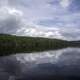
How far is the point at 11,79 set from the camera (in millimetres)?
23328

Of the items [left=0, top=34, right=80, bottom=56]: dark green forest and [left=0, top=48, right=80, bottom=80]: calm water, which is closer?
[left=0, top=48, right=80, bottom=80]: calm water

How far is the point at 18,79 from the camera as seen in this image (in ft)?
76.1

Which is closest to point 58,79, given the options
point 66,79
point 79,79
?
point 66,79

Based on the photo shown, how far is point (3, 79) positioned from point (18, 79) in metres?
1.70

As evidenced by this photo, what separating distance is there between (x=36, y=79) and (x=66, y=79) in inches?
143

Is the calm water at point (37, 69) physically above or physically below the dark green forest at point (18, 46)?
below

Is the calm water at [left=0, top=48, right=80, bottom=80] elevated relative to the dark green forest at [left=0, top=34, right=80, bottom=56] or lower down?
lower down

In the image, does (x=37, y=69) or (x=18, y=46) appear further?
(x=18, y=46)

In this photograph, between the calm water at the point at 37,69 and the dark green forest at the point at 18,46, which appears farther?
the dark green forest at the point at 18,46

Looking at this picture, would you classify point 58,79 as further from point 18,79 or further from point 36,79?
point 18,79

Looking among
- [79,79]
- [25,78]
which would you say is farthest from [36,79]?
[79,79]

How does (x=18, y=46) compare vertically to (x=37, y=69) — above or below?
above

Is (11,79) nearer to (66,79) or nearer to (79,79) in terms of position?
(66,79)

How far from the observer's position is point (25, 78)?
24.1 meters
